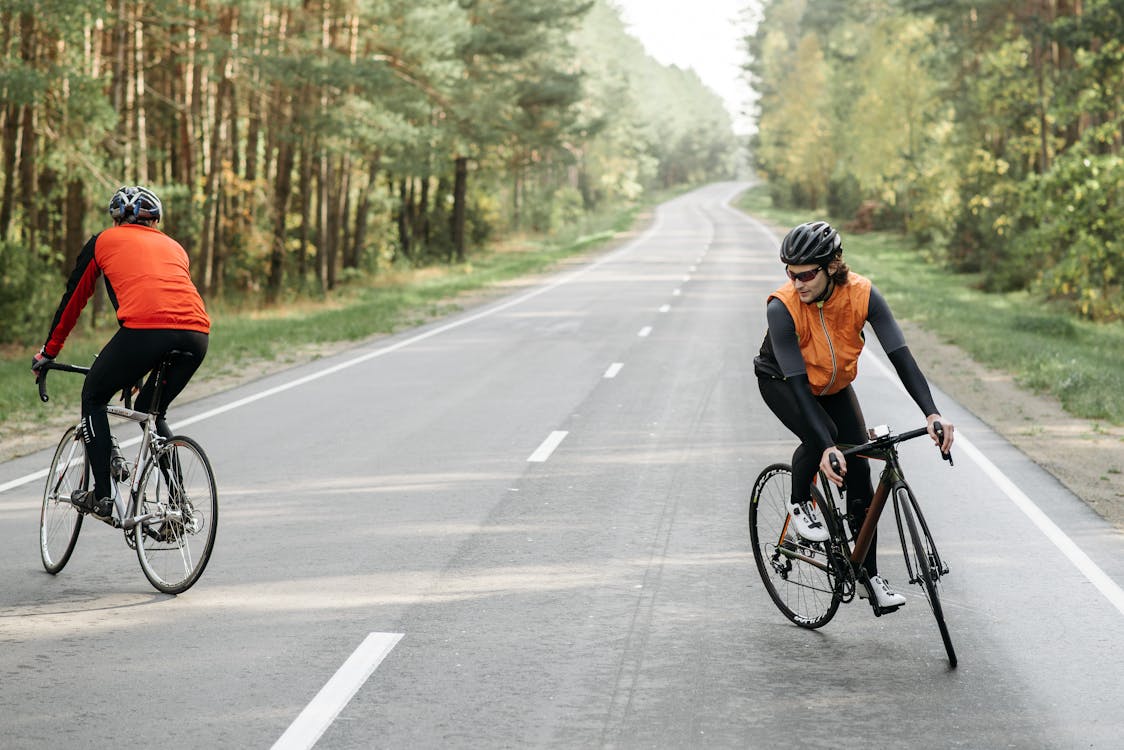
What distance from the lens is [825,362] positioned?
19.2 ft

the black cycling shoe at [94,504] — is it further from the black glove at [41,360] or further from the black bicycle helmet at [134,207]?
the black bicycle helmet at [134,207]

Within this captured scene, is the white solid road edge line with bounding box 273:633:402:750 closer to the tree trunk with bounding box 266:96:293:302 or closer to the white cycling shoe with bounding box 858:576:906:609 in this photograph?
the white cycling shoe with bounding box 858:576:906:609

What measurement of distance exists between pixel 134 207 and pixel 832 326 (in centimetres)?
373

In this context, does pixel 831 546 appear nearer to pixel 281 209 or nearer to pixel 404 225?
pixel 281 209

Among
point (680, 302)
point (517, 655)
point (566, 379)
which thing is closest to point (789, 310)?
point (517, 655)

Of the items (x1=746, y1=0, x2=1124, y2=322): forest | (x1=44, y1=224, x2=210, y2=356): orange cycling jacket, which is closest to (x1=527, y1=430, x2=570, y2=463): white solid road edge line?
(x1=44, y1=224, x2=210, y2=356): orange cycling jacket

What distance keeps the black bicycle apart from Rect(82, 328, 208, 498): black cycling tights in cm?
300

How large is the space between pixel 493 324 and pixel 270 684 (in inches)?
789

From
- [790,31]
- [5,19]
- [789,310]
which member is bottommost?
[789,310]

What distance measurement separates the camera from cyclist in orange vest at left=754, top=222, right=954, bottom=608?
564 centimetres

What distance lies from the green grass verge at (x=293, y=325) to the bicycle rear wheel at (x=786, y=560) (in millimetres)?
8796

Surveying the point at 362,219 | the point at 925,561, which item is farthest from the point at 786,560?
the point at 362,219

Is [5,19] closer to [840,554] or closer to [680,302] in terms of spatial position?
[680,302]

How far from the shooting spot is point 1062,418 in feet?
45.4
